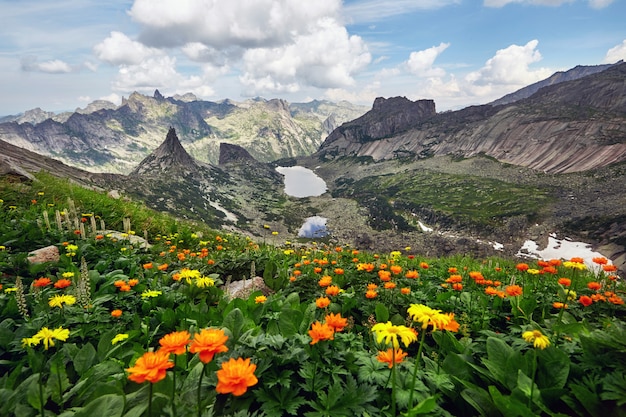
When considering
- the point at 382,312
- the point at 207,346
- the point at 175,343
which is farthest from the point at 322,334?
the point at 382,312

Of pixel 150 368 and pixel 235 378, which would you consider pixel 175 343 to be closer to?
pixel 150 368

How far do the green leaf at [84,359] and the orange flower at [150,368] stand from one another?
2.34 meters

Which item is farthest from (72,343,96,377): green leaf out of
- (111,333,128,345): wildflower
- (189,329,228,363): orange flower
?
(189,329,228,363): orange flower

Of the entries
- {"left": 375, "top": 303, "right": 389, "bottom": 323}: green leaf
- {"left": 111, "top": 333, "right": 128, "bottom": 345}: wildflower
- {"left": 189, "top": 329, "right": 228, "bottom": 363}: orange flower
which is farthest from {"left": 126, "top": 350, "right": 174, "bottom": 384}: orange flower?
{"left": 375, "top": 303, "right": 389, "bottom": 323}: green leaf

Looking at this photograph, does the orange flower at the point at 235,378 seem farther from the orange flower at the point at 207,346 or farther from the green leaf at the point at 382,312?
the green leaf at the point at 382,312

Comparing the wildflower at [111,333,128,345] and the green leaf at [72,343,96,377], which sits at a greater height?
the wildflower at [111,333,128,345]

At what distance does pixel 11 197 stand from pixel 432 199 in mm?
178075

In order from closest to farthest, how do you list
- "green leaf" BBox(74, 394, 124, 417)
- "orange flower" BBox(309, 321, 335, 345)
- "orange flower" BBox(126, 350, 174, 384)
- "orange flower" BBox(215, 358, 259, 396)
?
"orange flower" BBox(126, 350, 174, 384) < "orange flower" BBox(215, 358, 259, 396) < "green leaf" BBox(74, 394, 124, 417) < "orange flower" BBox(309, 321, 335, 345)

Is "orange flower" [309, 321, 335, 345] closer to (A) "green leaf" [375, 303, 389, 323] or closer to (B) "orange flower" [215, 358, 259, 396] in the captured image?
(B) "orange flower" [215, 358, 259, 396]

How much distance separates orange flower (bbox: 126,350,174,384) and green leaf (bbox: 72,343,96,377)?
234 centimetres

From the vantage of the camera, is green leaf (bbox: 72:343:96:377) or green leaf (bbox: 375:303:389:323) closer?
green leaf (bbox: 72:343:96:377)

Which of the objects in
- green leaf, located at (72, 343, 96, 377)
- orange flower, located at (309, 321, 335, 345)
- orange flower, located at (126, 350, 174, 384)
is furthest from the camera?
green leaf, located at (72, 343, 96, 377)

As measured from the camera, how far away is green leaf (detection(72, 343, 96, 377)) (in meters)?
3.56

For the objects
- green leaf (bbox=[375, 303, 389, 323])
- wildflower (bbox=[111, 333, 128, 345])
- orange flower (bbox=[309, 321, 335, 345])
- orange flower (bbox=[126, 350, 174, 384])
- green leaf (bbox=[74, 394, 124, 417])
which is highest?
orange flower (bbox=[126, 350, 174, 384])
